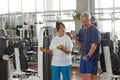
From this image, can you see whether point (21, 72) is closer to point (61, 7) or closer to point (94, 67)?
point (94, 67)

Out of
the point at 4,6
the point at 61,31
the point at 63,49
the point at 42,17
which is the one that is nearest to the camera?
the point at 63,49

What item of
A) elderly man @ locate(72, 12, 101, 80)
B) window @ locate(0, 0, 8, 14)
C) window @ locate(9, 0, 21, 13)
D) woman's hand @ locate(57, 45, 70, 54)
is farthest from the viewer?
window @ locate(0, 0, 8, 14)

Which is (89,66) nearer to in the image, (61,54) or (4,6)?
(61,54)

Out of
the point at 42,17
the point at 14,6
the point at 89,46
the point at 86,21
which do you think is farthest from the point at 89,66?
the point at 14,6

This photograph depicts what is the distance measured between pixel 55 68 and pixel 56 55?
234 mm

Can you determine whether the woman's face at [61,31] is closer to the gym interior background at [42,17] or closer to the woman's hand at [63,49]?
the woman's hand at [63,49]

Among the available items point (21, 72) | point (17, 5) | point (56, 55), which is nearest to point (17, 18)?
point (17, 5)

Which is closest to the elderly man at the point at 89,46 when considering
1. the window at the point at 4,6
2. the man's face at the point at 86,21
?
the man's face at the point at 86,21

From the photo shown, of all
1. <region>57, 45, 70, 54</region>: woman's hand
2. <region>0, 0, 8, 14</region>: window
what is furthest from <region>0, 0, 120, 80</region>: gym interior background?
<region>57, 45, 70, 54</region>: woman's hand

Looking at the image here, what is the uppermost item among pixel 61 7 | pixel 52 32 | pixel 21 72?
pixel 61 7

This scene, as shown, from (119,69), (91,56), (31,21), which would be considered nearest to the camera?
(91,56)

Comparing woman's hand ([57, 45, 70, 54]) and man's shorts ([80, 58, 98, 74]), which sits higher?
woman's hand ([57, 45, 70, 54])

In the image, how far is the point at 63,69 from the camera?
447cm

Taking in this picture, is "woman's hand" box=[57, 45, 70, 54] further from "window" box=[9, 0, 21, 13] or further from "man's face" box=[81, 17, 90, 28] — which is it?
"window" box=[9, 0, 21, 13]
